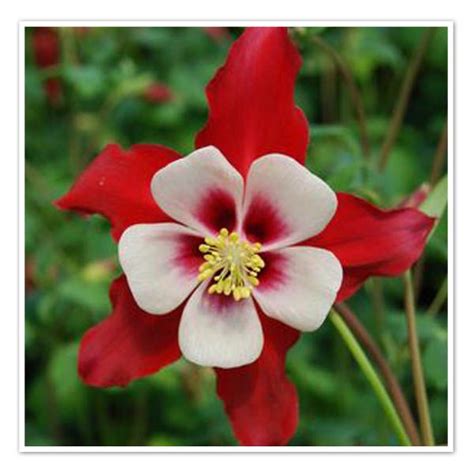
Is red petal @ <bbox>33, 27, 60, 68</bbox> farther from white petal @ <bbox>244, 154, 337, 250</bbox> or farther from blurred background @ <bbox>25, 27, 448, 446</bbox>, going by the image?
white petal @ <bbox>244, 154, 337, 250</bbox>

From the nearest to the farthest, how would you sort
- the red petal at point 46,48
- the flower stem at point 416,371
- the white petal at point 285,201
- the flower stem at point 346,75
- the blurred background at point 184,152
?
1. the white petal at point 285,201
2. the flower stem at point 416,371
3. the flower stem at point 346,75
4. the blurred background at point 184,152
5. the red petal at point 46,48

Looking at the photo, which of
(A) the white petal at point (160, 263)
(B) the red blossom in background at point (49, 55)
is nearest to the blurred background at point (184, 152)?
(B) the red blossom in background at point (49, 55)

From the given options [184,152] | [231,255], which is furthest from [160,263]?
[184,152]

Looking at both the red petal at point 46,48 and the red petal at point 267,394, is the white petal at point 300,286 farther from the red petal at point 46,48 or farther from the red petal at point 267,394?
the red petal at point 46,48

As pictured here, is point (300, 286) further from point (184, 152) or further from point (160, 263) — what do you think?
point (184, 152)

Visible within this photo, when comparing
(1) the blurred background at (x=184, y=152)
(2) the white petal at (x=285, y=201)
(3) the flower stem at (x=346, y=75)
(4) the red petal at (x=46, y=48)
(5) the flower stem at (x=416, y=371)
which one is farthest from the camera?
(4) the red petal at (x=46, y=48)

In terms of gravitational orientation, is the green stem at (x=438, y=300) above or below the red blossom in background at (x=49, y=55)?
below
